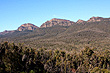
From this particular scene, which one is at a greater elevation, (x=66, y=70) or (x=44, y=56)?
(x=44, y=56)

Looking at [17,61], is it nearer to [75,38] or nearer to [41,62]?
[41,62]

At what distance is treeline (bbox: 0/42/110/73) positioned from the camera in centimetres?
2418

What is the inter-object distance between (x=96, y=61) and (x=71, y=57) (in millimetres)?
6754

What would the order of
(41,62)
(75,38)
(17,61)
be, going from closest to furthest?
(17,61) < (41,62) < (75,38)

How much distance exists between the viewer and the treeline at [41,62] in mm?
24180

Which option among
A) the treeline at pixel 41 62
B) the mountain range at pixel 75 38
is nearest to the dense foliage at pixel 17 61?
the treeline at pixel 41 62

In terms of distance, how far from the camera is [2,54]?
2525 cm

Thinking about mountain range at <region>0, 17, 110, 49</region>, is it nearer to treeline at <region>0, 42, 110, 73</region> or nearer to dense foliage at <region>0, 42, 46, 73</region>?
treeline at <region>0, 42, 110, 73</region>

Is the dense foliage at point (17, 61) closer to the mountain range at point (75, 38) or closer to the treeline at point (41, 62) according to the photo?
the treeline at point (41, 62)

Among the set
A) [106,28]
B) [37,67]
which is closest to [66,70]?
[37,67]

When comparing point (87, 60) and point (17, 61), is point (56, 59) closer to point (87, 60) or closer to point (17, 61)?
point (87, 60)

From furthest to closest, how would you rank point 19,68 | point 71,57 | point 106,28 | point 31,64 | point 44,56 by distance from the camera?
point 106,28
point 71,57
point 44,56
point 31,64
point 19,68

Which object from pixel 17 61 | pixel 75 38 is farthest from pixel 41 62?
pixel 75 38

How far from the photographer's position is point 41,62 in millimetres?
28969
